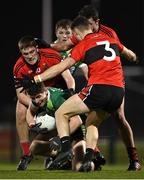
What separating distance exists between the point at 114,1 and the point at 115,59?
26.6 meters

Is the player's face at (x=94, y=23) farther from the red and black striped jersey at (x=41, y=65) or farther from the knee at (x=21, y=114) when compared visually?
the knee at (x=21, y=114)

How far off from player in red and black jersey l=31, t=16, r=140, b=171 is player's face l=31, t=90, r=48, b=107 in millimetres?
524

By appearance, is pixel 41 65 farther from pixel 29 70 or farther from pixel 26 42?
pixel 26 42

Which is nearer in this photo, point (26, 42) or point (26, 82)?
point (26, 82)

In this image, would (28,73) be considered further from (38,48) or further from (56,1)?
(56,1)

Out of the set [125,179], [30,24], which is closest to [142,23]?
[30,24]

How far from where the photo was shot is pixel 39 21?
37344mm

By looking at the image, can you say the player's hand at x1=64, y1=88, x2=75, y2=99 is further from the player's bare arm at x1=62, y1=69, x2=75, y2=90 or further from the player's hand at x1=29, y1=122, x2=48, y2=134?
the player's hand at x1=29, y1=122, x2=48, y2=134

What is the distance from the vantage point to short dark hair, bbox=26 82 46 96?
11.2 metres

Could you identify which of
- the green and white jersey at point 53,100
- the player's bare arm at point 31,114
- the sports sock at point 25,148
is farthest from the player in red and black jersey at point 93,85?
the sports sock at point 25,148

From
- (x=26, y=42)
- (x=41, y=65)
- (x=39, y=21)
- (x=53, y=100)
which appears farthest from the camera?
(x=39, y=21)

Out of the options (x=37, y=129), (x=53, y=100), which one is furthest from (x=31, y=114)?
(x=53, y=100)

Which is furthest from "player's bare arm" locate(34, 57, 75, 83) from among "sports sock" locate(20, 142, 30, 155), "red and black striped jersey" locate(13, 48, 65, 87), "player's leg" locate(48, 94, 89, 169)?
"sports sock" locate(20, 142, 30, 155)

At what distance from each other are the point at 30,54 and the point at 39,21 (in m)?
25.3
